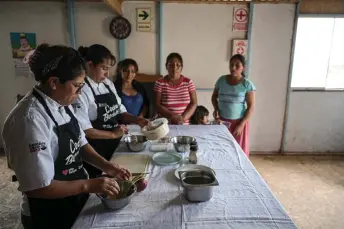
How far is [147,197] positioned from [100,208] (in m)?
0.21

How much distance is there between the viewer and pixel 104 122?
6.24 ft

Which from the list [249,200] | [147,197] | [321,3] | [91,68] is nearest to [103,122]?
[91,68]

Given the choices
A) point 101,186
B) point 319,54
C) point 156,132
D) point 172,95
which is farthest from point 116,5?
point 319,54

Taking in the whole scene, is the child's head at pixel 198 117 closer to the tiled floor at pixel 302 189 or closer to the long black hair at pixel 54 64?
the tiled floor at pixel 302 189

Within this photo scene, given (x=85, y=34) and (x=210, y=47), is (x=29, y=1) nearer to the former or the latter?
(x=85, y=34)

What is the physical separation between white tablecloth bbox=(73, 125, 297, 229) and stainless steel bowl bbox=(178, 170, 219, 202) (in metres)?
0.03

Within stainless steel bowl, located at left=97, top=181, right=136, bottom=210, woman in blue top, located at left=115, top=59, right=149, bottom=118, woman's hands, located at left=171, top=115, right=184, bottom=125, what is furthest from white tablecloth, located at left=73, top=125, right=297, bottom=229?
woman in blue top, located at left=115, top=59, right=149, bottom=118

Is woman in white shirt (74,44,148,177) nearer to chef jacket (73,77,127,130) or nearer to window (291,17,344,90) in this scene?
chef jacket (73,77,127,130)

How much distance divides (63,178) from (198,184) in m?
0.60

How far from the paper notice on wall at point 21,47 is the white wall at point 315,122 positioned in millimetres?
3529

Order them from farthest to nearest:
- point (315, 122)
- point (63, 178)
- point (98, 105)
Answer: point (315, 122) → point (98, 105) → point (63, 178)

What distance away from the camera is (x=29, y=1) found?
3.32 meters

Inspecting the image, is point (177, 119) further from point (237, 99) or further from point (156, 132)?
point (156, 132)

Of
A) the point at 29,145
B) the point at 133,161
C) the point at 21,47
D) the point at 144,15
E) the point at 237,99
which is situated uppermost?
the point at 144,15
